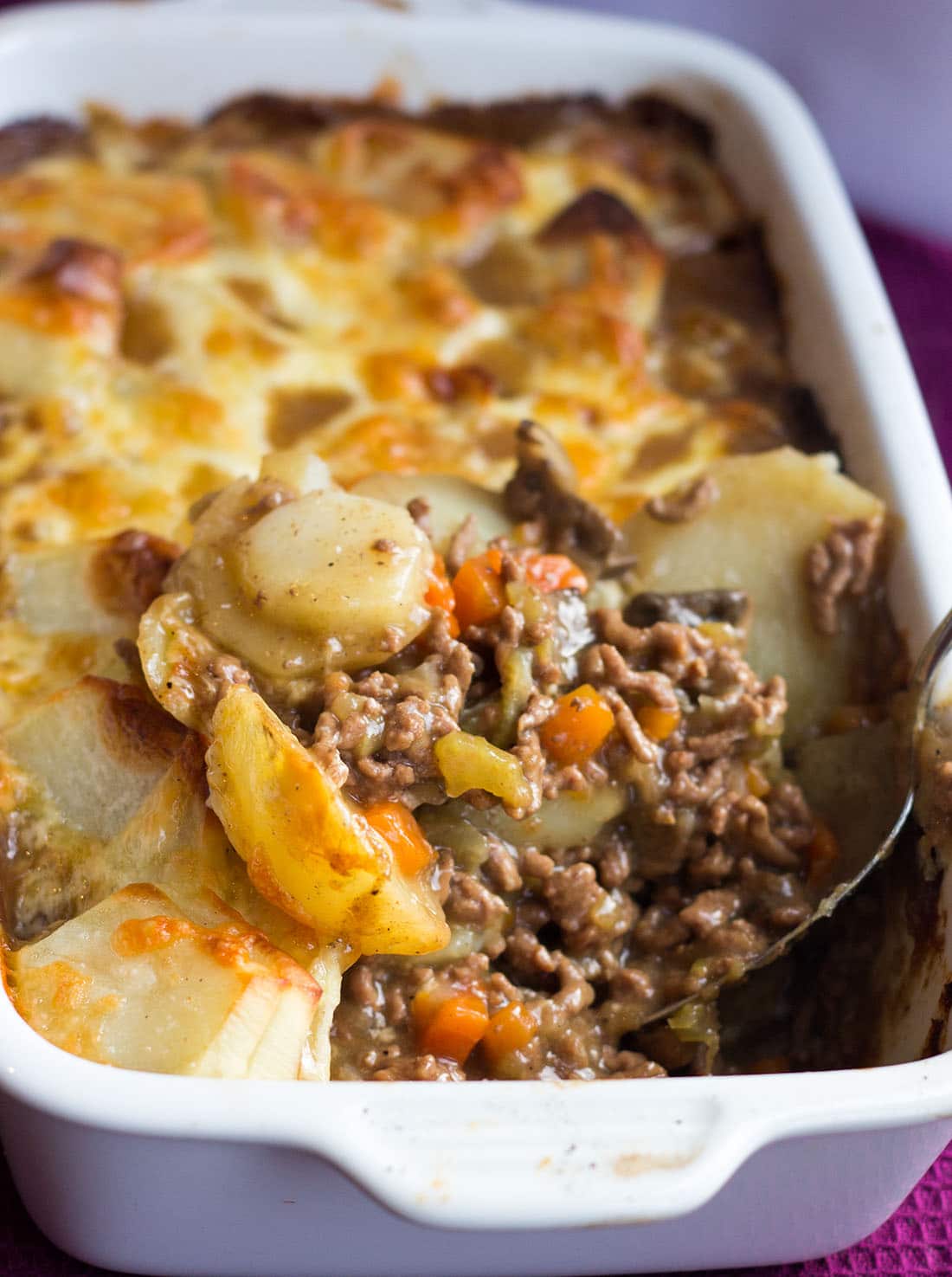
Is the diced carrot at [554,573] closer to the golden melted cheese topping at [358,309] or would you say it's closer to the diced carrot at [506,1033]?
the golden melted cheese topping at [358,309]

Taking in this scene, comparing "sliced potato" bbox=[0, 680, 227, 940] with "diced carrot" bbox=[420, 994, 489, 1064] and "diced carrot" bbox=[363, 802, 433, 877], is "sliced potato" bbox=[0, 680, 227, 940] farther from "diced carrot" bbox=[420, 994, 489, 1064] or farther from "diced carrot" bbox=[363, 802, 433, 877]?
"diced carrot" bbox=[420, 994, 489, 1064]

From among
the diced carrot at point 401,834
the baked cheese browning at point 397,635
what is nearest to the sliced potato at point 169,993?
the baked cheese browning at point 397,635

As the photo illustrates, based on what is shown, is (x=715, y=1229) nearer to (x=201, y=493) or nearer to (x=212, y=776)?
(x=212, y=776)

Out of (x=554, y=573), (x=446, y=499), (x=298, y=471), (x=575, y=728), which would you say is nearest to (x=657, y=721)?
(x=575, y=728)

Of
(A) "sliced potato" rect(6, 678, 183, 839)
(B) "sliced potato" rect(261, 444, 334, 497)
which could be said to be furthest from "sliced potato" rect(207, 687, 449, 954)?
(B) "sliced potato" rect(261, 444, 334, 497)

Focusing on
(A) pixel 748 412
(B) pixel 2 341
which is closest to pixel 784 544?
(A) pixel 748 412

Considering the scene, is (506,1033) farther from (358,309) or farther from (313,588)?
(358,309)
